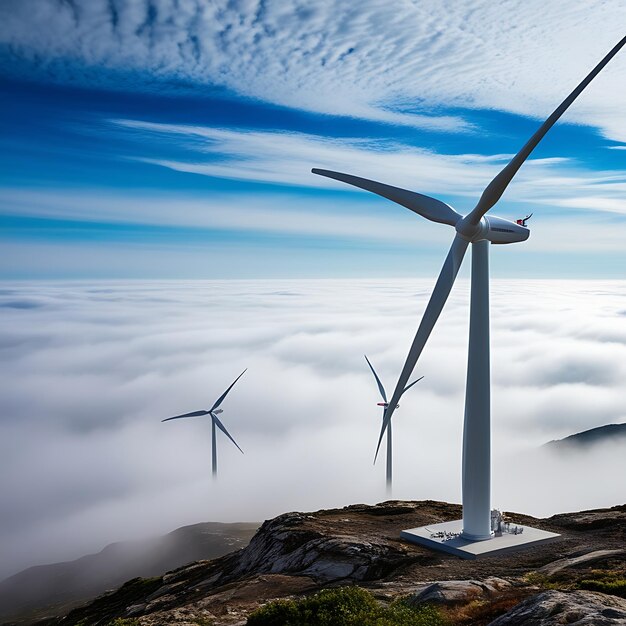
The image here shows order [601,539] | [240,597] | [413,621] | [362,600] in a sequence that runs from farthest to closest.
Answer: [601,539]
[240,597]
[362,600]
[413,621]

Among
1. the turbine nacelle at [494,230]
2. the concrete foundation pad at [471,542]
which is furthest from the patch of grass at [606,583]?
the turbine nacelle at [494,230]

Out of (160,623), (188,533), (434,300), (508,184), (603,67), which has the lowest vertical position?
(188,533)

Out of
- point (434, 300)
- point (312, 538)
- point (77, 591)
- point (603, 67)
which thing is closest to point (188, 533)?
point (77, 591)

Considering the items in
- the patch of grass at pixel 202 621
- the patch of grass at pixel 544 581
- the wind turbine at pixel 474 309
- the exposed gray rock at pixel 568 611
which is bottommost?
the patch of grass at pixel 202 621

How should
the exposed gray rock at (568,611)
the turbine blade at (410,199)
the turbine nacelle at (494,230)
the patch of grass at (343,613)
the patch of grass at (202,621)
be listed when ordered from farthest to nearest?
1. the turbine blade at (410,199)
2. the turbine nacelle at (494,230)
3. the patch of grass at (202,621)
4. the patch of grass at (343,613)
5. the exposed gray rock at (568,611)

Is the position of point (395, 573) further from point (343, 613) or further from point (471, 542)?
point (343, 613)

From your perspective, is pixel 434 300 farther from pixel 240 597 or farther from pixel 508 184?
pixel 240 597

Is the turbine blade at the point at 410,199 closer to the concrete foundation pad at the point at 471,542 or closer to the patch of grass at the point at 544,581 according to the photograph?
the concrete foundation pad at the point at 471,542

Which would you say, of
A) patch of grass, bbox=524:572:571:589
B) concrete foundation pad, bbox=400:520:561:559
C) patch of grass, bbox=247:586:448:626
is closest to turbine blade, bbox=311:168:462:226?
concrete foundation pad, bbox=400:520:561:559
